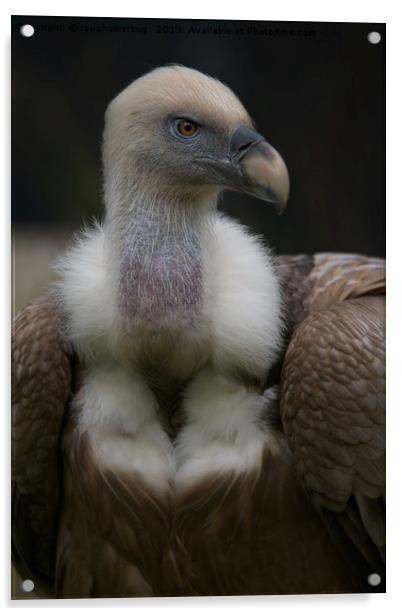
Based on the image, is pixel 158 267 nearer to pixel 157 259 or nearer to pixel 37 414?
pixel 157 259

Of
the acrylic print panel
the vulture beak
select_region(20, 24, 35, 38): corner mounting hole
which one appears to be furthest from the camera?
select_region(20, 24, 35, 38): corner mounting hole

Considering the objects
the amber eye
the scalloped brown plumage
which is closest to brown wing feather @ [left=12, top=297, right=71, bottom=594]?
the scalloped brown plumage

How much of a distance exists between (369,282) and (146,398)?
1.86 feet

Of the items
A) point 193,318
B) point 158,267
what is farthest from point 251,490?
point 158,267

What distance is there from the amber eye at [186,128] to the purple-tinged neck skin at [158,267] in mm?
153

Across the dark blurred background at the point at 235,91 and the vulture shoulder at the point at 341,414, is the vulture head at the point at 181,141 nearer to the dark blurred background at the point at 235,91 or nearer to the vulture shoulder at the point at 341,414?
the dark blurred background at the point at 235,91

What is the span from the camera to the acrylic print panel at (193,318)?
70.1 inches

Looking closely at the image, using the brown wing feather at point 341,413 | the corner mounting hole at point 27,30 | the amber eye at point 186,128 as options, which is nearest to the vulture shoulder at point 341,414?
the brown wing feather at point 341,413

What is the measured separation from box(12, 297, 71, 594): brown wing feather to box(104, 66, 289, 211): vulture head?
1.05 ft

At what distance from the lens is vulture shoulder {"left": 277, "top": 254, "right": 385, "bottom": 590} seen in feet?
5.95

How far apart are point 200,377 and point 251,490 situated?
0.27 meters

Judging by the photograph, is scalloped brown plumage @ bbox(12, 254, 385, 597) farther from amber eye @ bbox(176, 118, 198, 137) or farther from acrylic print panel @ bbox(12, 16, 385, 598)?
amber eye @ bbox(176, 118, 198, 137)

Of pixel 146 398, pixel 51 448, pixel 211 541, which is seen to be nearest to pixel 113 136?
pixel 146 398

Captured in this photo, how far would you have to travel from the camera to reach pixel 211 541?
1943 mm
